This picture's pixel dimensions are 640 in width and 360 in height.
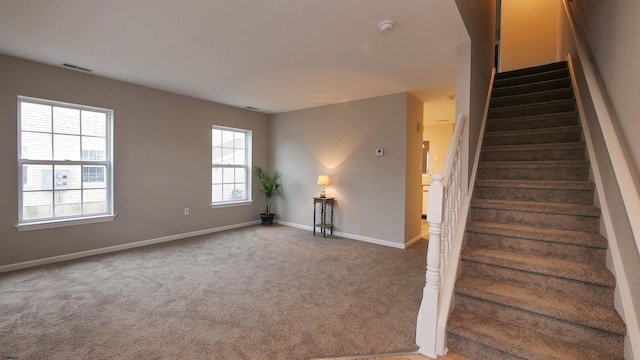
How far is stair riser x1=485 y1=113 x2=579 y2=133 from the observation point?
2.79 m

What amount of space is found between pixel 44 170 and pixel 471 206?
485 centimetres

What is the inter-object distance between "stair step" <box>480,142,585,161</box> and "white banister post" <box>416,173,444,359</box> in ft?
5.26

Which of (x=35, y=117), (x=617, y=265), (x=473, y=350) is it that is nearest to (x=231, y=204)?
(x=35, y=117)

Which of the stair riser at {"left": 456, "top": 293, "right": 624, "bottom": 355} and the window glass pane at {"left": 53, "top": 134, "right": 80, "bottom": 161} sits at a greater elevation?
the window glass pane at {"left": 53, "top": 134, "right": 80, "bottom": 161}

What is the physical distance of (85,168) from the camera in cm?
371

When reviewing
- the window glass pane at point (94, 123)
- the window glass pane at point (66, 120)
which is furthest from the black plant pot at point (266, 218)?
the window glass pane at point (66, 120)

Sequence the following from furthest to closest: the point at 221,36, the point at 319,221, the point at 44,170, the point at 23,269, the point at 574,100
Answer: the point at 319,221 < the point at 44,170 < the point at 23,269 < the point at 574,100 < the point at 221,36

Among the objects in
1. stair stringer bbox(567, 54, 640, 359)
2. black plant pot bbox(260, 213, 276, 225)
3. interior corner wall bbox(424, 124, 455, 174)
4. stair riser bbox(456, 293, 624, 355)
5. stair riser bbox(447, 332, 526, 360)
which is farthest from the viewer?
interior corner wall bbox(424, 124, 455, 174)

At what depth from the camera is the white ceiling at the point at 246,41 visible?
2.12 m

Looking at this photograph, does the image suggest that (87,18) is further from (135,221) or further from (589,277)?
(589,277)

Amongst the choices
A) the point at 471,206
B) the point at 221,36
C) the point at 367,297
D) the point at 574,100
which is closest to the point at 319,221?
the point at 367,297

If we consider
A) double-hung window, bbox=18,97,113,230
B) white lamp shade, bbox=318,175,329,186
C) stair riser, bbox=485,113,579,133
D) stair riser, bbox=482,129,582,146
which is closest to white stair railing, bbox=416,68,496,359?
stair riser, bbox=482,129,582,146

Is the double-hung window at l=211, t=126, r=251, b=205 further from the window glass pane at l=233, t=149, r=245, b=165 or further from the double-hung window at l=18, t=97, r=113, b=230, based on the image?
the double-hung window at l=18, t=97, r=113, b=230

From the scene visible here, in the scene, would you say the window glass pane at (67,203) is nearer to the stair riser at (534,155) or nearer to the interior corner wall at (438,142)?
the stair riser at (534,155)
